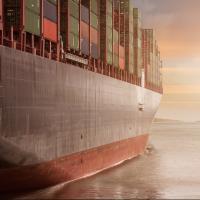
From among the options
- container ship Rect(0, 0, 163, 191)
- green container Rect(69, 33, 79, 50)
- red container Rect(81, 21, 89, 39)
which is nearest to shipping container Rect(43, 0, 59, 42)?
container ship Rect(0, 0, 163, 191)

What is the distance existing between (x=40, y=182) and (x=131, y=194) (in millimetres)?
5800

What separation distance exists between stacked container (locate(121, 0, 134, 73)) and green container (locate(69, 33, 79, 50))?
18.8m

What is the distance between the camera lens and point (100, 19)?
44.3 metres

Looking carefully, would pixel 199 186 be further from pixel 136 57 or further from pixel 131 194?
pixel 136 57

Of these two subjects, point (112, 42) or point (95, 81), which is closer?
point (95, 81)

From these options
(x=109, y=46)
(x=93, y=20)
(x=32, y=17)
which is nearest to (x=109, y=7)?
(x=109, y=46)

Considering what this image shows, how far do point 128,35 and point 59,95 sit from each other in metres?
28.6

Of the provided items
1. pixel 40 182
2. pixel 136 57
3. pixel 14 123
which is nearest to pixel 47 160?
pixel 40 182

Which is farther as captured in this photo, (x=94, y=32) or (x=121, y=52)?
(x=121, y=52)

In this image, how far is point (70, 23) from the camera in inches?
1316

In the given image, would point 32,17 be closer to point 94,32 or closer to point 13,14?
point 13,14

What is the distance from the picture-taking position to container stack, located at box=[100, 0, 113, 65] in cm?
4300

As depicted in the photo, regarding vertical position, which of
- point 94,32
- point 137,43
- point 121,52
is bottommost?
point 121,52

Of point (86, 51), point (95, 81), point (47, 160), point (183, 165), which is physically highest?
point (86, 51)
